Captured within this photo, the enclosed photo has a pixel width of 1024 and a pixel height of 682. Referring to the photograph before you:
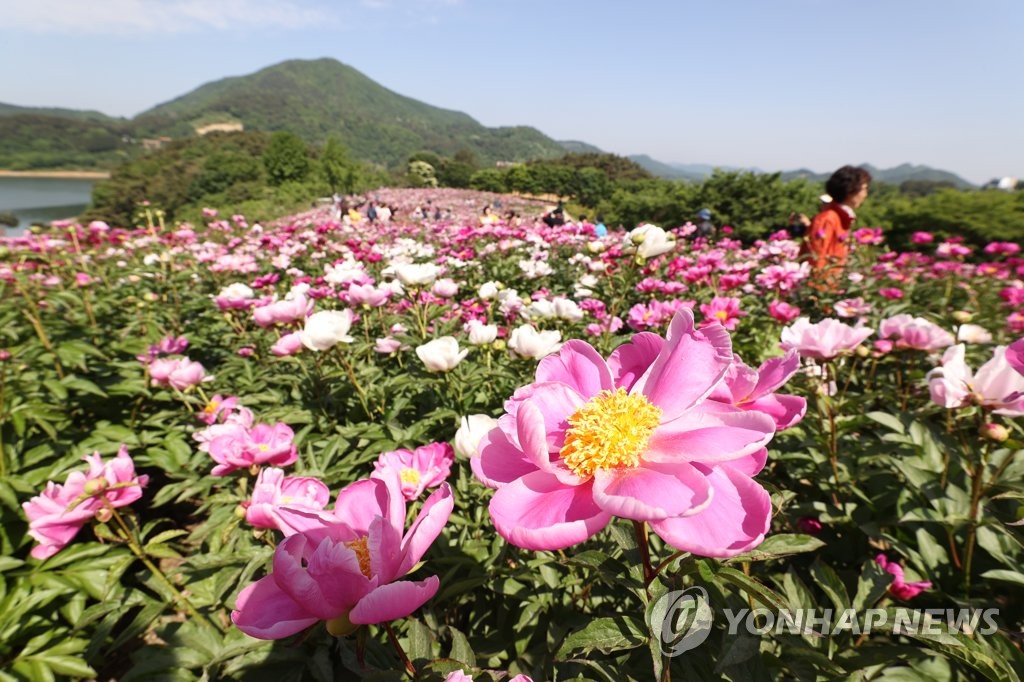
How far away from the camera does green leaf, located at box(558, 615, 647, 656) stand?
0.77 meters

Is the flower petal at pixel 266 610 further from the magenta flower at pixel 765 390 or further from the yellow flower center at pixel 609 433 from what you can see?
the magenta flower at pixel 765 390

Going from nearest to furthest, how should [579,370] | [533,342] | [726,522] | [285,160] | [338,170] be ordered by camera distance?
[726,522] → [579,370] → [533,342] → [338,170] → [285,160]

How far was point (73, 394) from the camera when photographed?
2570 millimetres

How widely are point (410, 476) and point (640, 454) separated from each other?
79cm

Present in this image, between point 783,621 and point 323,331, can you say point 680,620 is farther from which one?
point 323,331

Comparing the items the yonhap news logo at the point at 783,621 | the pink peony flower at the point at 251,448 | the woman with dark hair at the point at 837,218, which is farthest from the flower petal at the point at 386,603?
the woman with dark hair at the point at 837,218

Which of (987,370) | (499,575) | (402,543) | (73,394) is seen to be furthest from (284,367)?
(987,370)

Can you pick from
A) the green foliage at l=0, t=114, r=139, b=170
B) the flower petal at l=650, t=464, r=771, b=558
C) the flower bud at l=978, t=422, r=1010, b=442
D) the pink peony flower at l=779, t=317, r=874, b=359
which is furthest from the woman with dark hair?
the green foliage at l=0, t=114, r=139, b=170

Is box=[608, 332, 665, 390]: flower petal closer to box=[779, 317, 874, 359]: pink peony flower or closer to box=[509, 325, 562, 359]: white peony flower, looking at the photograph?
box=[779, 317, 874, 359]: pink peony flower

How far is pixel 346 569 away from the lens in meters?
0.67

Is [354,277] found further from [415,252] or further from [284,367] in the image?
[415,252]

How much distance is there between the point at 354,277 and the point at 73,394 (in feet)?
5.53

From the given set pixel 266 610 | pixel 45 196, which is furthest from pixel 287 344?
pixel 45 196

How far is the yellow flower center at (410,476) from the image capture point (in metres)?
1.30
